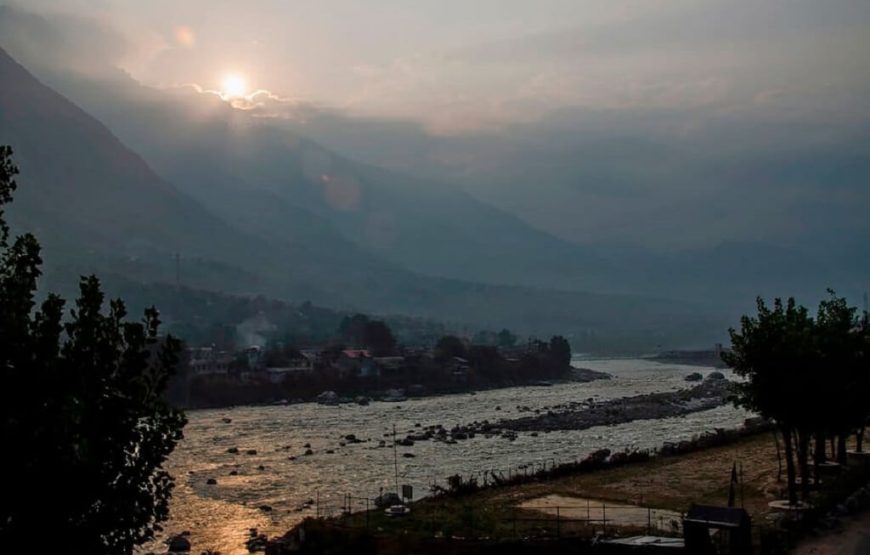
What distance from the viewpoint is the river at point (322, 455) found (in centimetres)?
4012

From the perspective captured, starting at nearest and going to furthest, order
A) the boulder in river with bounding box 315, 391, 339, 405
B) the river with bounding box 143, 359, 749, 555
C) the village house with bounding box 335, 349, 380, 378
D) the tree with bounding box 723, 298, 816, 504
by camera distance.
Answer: the tree with bounding box 723, 298, 816, 504 < the river with bounding box 143, 359, 749, 555 < the boulder in river with bounding box 315, 391, 339, 405 < the village house with bounding box 335, 349, 380, 378

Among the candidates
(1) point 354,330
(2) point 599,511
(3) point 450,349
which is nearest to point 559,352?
(3) point 450,349

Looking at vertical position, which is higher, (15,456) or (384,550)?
(15,456)

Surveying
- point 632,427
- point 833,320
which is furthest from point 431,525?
point 632,427

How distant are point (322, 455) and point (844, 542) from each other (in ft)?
132

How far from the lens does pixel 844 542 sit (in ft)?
74.6

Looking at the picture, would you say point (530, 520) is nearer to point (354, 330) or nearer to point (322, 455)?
point (322, 455)

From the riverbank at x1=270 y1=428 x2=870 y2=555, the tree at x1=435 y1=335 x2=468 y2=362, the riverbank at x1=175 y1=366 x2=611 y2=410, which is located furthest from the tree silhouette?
the riverbank at x1=270 y1=428 x2=870 y2=555

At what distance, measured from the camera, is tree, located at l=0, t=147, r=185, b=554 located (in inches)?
378

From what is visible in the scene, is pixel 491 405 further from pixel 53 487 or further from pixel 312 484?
pixel 53 487

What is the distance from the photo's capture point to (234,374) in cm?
11781

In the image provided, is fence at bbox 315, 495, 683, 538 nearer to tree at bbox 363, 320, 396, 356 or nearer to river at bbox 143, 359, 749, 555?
river at bbox 143, 359, 749, 555

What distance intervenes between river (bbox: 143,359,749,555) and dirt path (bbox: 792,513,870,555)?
2014 centimetres

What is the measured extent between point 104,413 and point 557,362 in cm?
14647
